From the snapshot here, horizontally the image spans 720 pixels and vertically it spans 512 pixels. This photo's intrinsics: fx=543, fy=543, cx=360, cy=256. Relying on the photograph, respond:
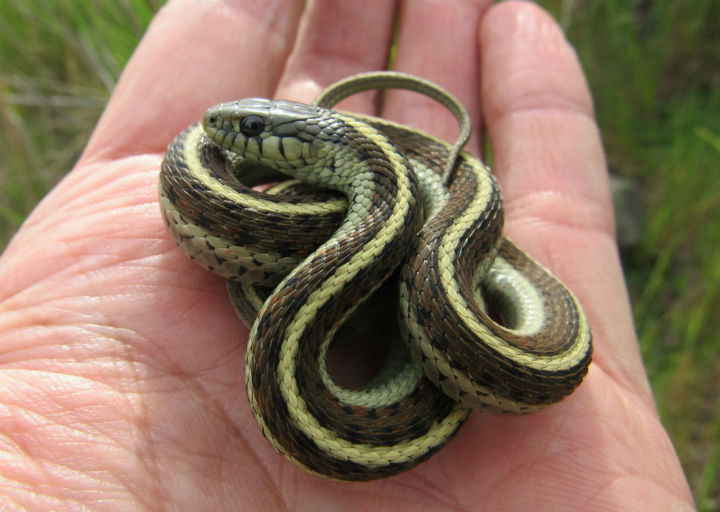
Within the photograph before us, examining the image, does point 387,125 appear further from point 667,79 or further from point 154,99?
point 667,79

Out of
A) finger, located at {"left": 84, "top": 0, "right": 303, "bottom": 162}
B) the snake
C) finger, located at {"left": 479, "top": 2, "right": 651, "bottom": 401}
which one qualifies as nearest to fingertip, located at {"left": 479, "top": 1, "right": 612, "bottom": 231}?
finger, located at {"left": 479, "top": 2, "right": 651, "bottom": 401}

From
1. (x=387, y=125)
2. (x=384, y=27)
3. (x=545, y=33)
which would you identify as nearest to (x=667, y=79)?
(x=545, y=33)

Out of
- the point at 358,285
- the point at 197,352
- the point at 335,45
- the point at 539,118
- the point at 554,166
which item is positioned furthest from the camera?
the point at 335,45

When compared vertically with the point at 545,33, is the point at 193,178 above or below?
above

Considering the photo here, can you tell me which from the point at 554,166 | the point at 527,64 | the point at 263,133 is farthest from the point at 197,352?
the point at 527,64

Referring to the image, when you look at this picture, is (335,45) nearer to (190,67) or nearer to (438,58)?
(438,58)

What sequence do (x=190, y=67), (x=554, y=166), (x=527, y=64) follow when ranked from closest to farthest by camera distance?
(x=190, y=67)
(x=554, y=166)
(x=527, y=64)

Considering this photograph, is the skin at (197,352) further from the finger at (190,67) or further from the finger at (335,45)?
the finger at (335,45)

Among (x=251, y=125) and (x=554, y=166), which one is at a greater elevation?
(x=251, y=125)
